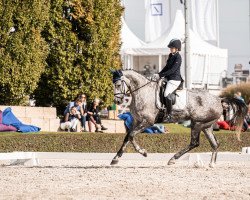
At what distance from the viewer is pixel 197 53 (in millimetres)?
44531

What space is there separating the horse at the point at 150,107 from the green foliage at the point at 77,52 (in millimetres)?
12210

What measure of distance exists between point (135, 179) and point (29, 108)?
44.2 feet

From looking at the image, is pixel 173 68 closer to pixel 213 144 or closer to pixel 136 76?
pixel 136 76

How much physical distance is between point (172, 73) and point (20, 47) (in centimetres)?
1119

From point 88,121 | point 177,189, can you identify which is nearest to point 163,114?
point 177,189

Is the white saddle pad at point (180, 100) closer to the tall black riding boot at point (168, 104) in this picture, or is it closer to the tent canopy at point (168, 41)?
the tall black riding boot at point (168, 104)

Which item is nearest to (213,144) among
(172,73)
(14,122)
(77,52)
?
(172,73)

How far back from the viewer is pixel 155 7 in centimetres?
4750

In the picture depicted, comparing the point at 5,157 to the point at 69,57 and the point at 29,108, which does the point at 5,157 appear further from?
the point at 69,57

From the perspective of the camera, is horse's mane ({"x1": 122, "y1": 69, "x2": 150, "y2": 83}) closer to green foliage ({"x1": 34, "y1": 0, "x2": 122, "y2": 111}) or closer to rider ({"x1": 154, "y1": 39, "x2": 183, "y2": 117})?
rider ({"x1": 154, "y1": 39, "x2": 183, "y2": 117})

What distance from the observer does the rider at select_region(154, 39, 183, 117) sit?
17766mm

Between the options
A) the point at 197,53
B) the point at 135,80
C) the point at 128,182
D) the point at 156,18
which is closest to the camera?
the point at 128,182

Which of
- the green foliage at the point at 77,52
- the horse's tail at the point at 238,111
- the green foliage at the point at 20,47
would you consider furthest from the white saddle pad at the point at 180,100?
the green foliage at the point at 77,52

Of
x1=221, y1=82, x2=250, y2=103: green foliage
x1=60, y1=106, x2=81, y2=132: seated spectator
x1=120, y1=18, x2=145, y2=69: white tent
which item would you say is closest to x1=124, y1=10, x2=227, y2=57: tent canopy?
x1=120, y1=18, x2=145, y2=69: white tent
